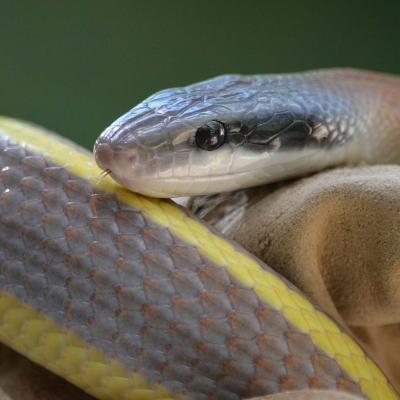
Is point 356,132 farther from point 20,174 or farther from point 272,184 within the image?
point 20,174

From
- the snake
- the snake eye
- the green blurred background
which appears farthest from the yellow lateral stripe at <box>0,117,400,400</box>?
the green blurred background

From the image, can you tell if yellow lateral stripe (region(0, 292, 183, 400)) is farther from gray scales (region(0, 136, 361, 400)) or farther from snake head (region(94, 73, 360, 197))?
snake head (region(94, 73, 360, 197))

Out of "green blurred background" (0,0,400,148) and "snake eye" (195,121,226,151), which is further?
"green blurred background" (0,0,400,148)

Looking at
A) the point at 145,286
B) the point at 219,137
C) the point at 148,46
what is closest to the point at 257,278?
the point at 145,286

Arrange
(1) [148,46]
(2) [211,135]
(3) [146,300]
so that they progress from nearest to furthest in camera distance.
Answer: (3) [146,300] → (2) [211,135] → (1) [148,46]

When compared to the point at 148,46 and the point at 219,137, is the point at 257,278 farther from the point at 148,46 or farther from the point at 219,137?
the point at 148,46

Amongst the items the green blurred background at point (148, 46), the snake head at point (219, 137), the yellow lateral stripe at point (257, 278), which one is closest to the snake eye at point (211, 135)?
the snake head at point (219, 137)

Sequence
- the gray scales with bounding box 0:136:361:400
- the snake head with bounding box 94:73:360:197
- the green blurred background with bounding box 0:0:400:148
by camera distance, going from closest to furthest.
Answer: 1. the gray scales with bounding box 0:136:361:400
2. the snake head with bounding box 94:73:360:197
3. the green blurred background with bounding box 0:0:400:148

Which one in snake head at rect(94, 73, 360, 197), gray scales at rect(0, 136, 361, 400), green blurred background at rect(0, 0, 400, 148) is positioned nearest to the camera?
gray scales at rect(0, 136, 361, 400)
